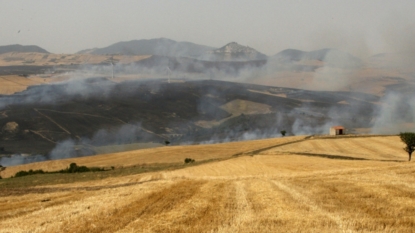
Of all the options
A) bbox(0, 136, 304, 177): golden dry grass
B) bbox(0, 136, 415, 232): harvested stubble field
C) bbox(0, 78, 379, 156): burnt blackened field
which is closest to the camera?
bbox(0, 136, 415, 232): harvested stubble field

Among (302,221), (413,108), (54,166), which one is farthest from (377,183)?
(413,108)

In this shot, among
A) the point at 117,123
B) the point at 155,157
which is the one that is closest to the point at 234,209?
the point at 155,157

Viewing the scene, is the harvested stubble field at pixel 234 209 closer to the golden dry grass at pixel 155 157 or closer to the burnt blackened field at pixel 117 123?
the golden dry grass at pixel 155 157

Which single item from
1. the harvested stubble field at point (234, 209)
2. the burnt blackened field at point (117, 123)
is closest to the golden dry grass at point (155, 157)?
the burnt blackened field at point (117, 123)

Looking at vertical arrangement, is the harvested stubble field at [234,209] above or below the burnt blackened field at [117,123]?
above

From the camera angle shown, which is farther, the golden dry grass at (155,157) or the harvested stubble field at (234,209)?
the golden dry grass at (155,157)

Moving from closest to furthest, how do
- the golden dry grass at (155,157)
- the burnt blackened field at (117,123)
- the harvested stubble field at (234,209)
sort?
1. the harvested stubble field at (234,209)
2. the golden dry grass at (155,157)
3. the burnt blackened field at (117,123)

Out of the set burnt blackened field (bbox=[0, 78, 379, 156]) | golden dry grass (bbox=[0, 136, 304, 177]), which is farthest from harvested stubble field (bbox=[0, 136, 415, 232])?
burnt blackened field (bbox=[0, 78, 379, 156])

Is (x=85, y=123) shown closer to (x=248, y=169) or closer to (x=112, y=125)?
(x=112, y=125)

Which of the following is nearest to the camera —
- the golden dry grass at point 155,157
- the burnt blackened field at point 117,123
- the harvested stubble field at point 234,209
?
the harvested stubble field at point 234,209

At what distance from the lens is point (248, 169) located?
159 feet

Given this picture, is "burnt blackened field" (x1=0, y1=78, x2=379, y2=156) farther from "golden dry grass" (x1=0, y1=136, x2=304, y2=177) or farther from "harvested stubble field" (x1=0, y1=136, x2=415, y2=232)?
"harvested stubble field" (x1=0, y1=136, x2=415, y2=232)

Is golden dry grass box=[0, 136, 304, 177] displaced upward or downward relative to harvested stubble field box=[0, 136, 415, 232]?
downward

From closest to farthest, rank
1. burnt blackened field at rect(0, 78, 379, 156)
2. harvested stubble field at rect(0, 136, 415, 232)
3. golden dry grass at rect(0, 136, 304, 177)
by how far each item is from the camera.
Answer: harvested stubble field at rect(0, 136, 415, 232)
golden dry grass at rect(0, 136, 304, 177)
burnt blackened field at rect(0, 78, 379, 156)
